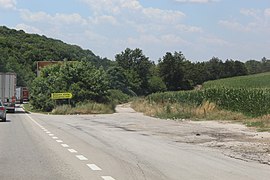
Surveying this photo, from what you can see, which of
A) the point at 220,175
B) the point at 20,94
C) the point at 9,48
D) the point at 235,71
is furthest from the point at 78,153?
the point at 235,71

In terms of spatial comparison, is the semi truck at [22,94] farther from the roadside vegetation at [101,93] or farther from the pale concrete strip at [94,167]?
the pale concrete strip at [94,167]

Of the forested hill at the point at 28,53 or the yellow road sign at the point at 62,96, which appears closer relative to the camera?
the yellow road sign at the point at 62,96

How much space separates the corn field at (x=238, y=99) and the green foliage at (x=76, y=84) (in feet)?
35.4

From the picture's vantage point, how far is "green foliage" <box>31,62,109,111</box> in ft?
176

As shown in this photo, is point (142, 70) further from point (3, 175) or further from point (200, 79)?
point (3, 175)

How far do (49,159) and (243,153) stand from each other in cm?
571

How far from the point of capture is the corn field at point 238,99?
35312mm

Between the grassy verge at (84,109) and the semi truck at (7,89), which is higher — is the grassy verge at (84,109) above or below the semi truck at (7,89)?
below

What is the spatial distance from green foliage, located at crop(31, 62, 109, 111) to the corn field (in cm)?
1079

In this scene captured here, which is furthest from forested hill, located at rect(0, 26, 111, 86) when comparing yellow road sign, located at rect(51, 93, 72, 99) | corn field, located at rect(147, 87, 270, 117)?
corn field, located at rect(147, 87, 270, 117)

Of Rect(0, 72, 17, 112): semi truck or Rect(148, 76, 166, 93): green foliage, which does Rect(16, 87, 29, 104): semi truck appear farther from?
Rect(0, 72, 17, 112): semi truck

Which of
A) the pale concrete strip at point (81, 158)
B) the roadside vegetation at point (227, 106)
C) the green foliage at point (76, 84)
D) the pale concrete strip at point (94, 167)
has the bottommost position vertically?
the pale concrete strip at point (81, 158)

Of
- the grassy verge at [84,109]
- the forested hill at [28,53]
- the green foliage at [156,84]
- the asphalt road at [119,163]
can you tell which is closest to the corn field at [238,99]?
the grassy verge at [84,109]

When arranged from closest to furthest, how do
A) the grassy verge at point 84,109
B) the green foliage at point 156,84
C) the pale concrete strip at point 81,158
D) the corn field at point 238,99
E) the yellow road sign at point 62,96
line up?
the pale concrete strip at point 81,158
the corn field at point 238,99
the grassy verge at point 84,109
the yellow road sign at point 62,96
the green foliage at point 156,84
